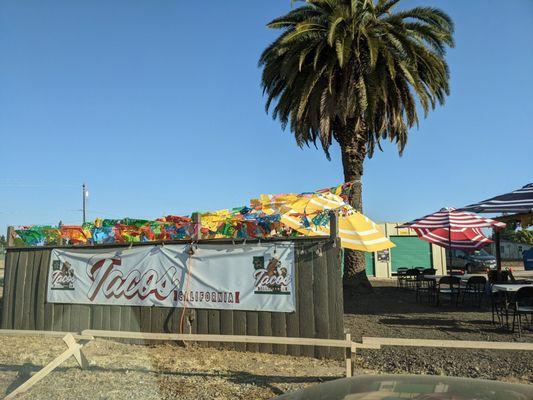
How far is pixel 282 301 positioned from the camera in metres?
8.05

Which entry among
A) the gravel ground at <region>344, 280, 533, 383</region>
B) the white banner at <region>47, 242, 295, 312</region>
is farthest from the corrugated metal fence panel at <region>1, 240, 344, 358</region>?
the gravel ground at <region>344, 280, 533, 383</region>

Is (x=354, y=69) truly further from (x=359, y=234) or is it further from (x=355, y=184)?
(x=359, y=234)

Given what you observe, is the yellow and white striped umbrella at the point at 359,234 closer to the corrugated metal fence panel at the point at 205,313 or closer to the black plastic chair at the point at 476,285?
the corrugated metal fence panel at the point at 205,313

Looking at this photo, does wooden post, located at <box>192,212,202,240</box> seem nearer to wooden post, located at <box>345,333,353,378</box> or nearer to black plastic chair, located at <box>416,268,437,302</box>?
wooden post, located at <box>345,333,353,378</box>

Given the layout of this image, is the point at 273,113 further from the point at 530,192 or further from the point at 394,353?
the point at 394,353

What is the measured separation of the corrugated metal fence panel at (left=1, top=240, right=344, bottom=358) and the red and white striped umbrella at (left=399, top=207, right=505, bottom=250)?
649 cm

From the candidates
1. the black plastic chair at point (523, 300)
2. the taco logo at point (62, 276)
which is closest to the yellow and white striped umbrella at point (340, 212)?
the black plastic chair at point (523, 300)

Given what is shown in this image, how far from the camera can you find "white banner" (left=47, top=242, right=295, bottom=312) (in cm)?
819

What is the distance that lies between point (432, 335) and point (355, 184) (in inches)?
289

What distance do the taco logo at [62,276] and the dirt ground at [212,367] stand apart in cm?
101

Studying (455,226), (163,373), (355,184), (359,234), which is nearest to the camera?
(163,373)

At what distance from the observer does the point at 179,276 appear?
880 centimetres

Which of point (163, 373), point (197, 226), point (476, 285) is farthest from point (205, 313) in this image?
point (476, 285)

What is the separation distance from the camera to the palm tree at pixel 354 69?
15.3 metres
